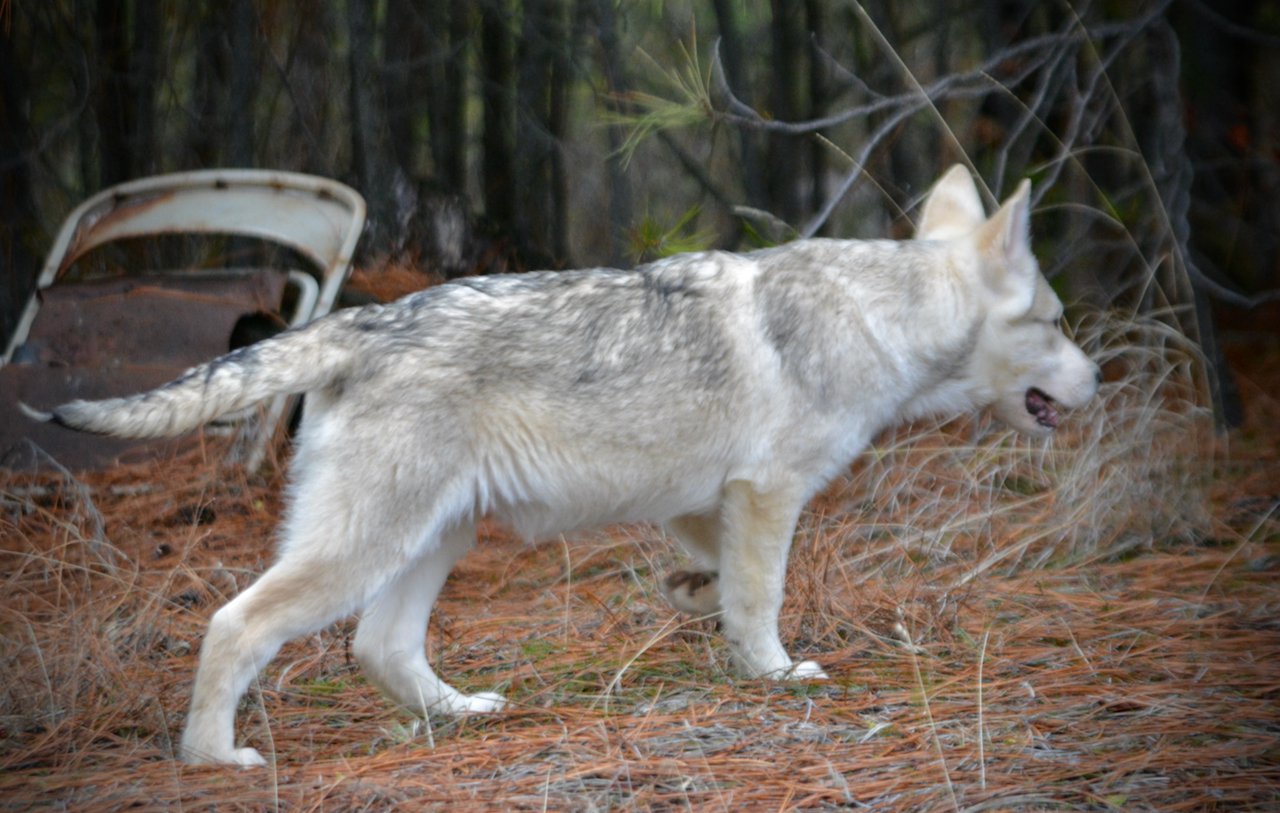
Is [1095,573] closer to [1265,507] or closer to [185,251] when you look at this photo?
[1265,507]

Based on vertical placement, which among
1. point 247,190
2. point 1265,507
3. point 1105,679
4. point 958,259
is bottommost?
point 1265,507

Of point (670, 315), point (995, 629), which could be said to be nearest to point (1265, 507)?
point (995, 629)

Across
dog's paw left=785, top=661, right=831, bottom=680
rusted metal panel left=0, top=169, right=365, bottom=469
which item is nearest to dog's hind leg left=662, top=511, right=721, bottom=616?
dog's paw left=785, top=661, right=831, bottom=680

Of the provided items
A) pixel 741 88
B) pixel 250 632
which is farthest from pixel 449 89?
pixel 250 632

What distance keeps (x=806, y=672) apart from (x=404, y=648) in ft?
4.17

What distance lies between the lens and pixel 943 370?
14.6 feet

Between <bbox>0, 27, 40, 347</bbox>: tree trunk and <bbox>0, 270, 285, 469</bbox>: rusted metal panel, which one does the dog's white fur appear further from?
<bbox>0, 27, 40, 347</bbox>: tree trunk

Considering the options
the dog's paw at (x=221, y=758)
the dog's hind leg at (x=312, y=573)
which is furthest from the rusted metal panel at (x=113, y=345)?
the dog's paw at (x=221, y=758)

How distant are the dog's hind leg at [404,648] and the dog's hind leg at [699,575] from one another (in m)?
0.78

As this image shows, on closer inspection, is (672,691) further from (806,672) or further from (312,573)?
(312,573)

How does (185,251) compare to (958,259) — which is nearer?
(958,259)

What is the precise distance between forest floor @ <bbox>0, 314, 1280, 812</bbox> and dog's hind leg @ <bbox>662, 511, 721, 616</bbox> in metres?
0.10

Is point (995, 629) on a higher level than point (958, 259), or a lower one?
lower

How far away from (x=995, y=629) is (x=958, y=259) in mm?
1297
